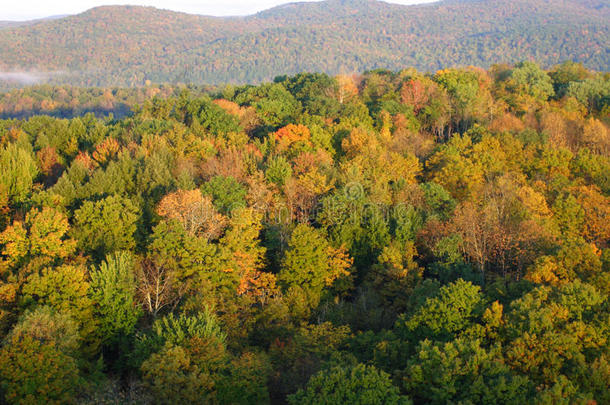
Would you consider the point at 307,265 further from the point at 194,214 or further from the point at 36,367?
the point at 36,367

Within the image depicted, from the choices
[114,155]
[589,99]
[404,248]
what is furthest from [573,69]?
[114,155]

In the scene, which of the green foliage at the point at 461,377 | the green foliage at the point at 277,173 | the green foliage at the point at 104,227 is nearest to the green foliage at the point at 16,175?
the green foliage at the point at 104,227

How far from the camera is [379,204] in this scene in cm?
4938

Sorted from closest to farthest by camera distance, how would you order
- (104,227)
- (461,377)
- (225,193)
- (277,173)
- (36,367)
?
1. (36,367)
2. (461,377)
3. (104,227)
4. (225,193)
5. (277,173)

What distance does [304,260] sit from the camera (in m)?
40.0

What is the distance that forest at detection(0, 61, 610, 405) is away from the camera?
2367cm

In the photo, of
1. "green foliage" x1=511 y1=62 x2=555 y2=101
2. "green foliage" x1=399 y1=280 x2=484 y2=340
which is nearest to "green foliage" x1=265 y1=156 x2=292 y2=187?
"green foliage" x1=399 y1=280 x2=484 y2=340

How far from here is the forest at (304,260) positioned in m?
23.7

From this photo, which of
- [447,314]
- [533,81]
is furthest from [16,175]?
[533,81]

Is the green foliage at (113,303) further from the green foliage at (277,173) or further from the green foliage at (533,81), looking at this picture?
the green foliage at (533,81)

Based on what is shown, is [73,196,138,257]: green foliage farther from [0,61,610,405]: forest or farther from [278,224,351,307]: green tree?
[278,224,351,307]: green tree

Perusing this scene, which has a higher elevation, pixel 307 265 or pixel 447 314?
pixel 447 314

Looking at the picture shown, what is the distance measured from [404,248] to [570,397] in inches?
918

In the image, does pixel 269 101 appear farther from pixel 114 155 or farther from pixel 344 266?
pixel 344 266
